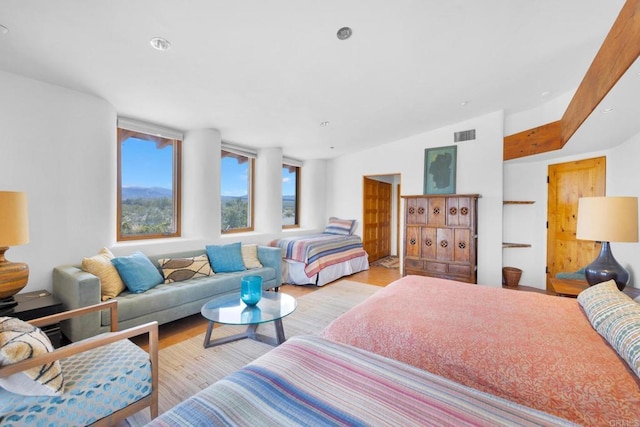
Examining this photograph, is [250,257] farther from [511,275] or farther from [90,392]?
[511,275]

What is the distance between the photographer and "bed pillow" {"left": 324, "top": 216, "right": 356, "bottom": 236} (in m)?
5.68

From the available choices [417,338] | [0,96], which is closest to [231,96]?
[0,96]

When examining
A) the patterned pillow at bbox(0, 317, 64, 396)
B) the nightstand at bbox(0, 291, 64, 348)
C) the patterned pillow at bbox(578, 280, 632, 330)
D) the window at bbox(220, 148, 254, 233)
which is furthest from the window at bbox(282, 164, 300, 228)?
the patterned pillow at bbox(578, 280, 632, 330)

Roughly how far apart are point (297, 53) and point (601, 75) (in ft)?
7.52

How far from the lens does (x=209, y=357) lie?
221 cm

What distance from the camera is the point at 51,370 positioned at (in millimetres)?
1215

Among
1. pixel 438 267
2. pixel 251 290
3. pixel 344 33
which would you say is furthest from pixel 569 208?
pixel 251 290

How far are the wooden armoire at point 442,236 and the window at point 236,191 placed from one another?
290 cm

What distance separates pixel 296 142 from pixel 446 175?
8.88 feet

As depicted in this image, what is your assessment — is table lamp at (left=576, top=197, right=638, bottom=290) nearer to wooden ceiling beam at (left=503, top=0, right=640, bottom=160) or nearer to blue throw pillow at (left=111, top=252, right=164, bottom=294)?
wooden ceiling beam at (left=503, top=0, right=640, bottom=160)

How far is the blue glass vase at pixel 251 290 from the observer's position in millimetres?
2300

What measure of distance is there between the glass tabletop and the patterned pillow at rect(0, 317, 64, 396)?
93cm

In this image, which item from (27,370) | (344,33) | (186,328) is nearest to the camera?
(27,370)

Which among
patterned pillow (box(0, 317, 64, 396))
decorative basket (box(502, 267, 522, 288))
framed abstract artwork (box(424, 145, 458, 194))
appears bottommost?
decorative basket (box(502, 267, 522, 288))
